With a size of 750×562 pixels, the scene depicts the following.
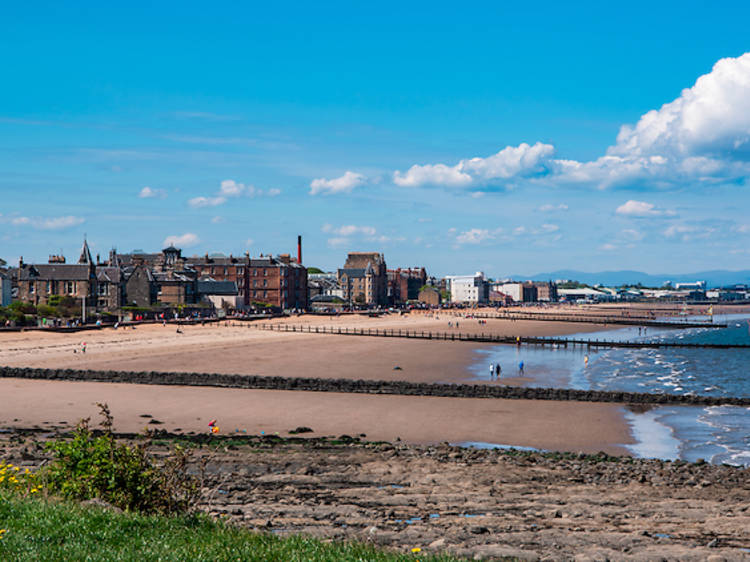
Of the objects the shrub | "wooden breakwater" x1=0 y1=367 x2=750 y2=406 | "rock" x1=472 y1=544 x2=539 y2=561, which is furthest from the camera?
"wooden breakwater" x1=0 y1=367 x2=750 y2=406

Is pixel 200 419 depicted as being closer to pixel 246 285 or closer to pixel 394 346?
pixel 394 346

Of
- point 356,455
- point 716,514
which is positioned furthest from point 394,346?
point 716,514

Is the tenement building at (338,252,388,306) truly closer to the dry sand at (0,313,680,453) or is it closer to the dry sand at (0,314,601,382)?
the dry sand at (0,314,601,382)

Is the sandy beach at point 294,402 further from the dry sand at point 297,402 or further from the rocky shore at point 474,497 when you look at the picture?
the rocky shore at point 474,497

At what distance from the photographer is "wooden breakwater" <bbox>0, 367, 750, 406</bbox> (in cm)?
→ 4169

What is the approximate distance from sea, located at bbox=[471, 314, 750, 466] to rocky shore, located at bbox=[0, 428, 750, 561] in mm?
5268

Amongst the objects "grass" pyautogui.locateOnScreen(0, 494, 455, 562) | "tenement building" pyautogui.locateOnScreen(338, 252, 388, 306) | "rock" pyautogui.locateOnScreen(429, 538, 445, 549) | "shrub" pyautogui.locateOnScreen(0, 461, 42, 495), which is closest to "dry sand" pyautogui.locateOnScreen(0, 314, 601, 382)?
"rock" pyautogui.locateOnScreen(429, 538, 445, 549)

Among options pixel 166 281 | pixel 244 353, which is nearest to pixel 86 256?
pixel 166 281

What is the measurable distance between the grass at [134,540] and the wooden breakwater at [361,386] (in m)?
32.4

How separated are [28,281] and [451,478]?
339 ft

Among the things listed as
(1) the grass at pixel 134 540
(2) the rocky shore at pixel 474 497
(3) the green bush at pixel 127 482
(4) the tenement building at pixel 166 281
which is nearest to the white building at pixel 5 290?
(4) the tenement building at pixel 166 281

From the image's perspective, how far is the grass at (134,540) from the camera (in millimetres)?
9328

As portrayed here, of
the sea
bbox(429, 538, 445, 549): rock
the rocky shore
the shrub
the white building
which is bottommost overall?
the sea

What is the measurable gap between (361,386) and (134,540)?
113 ft
